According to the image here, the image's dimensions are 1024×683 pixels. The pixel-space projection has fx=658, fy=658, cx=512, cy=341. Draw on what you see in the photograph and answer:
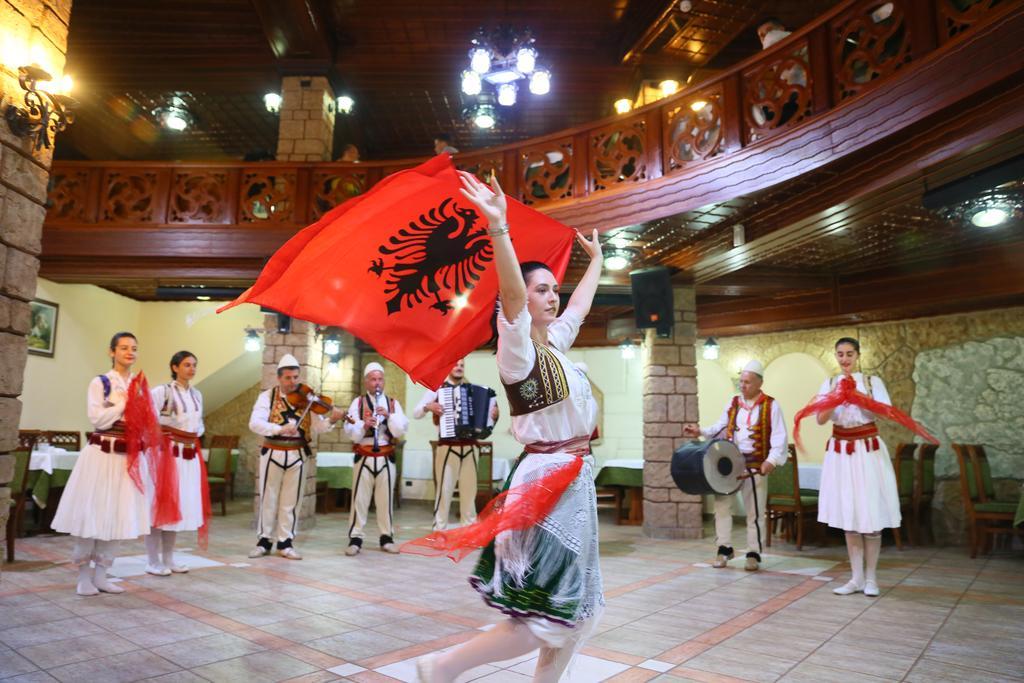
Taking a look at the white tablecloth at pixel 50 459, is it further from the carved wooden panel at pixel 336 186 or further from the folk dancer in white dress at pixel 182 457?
the carved wooden panel at pixel 336 186

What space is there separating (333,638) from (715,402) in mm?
8559

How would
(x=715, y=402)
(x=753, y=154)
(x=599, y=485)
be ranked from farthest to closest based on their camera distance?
(x=715, y=402) → (x=599, y=485) → (x=753, y=154)

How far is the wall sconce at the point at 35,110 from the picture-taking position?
2.84 m

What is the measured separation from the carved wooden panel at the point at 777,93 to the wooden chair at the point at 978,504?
3.97m

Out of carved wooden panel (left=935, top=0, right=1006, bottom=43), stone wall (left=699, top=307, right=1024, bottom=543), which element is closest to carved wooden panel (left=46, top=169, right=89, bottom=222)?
carved wooden panel (left=935, top=0, right=1006, bottom=43)

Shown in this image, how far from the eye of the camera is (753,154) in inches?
220

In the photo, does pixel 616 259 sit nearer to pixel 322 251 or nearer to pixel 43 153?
pixel 322 251

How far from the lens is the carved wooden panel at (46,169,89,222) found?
324 inches

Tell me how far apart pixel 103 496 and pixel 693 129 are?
5.72 metres

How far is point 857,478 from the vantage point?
15.5 feet

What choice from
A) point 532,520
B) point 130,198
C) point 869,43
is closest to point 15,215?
point 532,520

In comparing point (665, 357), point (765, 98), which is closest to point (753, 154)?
point (765, 98)

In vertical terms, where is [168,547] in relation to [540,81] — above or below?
below

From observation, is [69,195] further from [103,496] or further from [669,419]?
[669,419]
